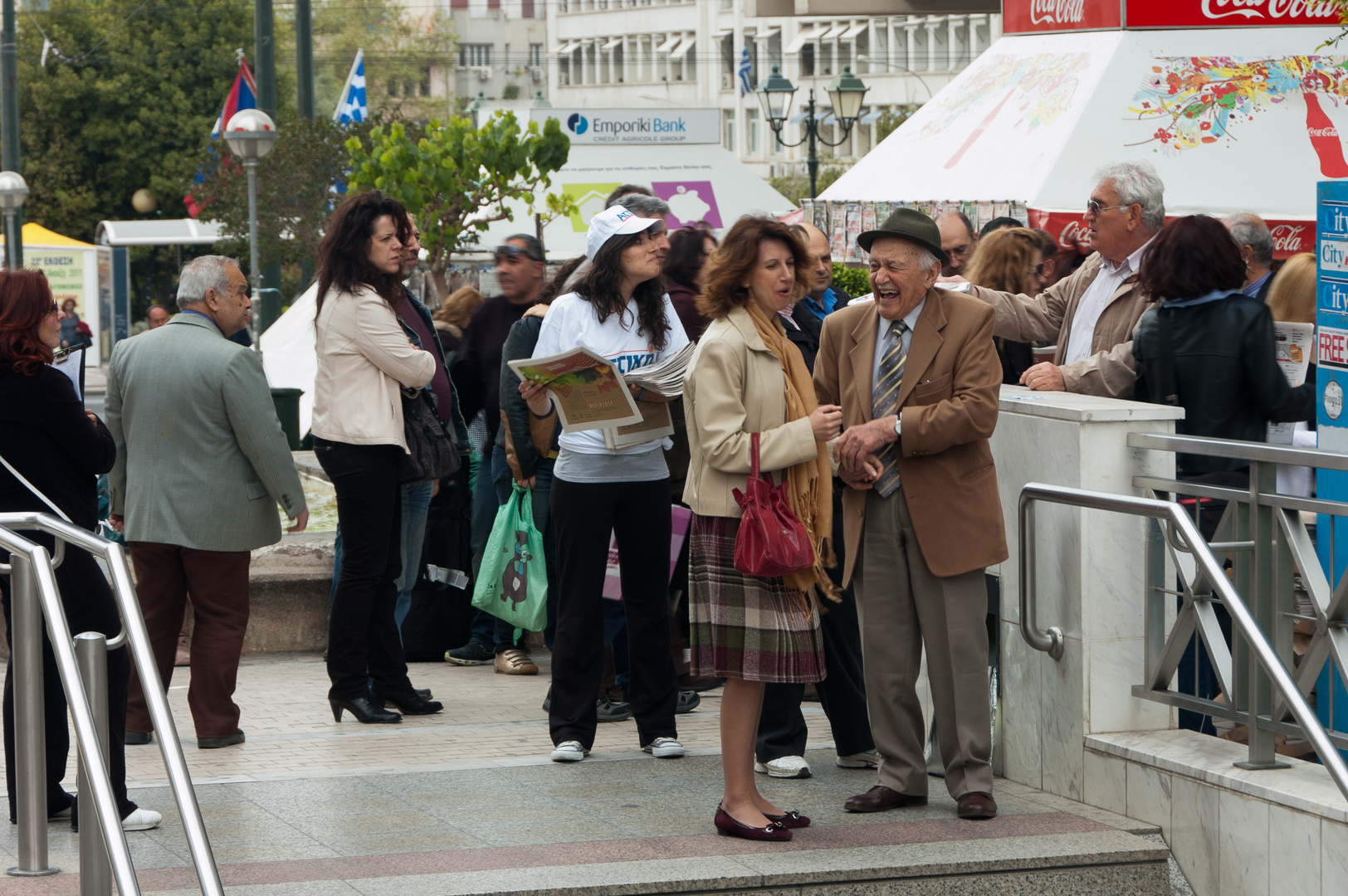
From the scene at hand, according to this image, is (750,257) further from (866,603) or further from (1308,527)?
(1308,527)

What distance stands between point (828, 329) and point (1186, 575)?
137cm

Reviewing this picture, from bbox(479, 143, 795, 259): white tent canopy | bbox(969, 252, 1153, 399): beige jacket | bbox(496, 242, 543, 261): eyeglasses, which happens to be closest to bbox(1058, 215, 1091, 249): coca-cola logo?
bbox(969, 252, 1153, 399): beige jacket

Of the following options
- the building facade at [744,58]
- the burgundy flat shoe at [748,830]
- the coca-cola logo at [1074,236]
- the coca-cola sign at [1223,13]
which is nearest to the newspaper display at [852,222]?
the coca-cola sign at [1223,13]

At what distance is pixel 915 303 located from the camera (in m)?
5.36

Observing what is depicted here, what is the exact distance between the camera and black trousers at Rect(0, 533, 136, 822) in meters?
5.30

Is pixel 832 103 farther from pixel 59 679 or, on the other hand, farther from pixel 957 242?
pixel 59 679

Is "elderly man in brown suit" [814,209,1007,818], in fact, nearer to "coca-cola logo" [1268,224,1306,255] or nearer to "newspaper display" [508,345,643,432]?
"newspaper display" [508,345,643,432]

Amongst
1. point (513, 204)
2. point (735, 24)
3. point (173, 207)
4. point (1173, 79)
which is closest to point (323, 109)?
point (735, 24)

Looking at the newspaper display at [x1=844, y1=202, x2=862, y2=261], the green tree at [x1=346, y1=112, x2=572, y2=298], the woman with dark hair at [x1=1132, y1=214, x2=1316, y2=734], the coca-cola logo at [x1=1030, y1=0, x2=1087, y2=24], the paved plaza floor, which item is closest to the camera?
the paved plaza floor

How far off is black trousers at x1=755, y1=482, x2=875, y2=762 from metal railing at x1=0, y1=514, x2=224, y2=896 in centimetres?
243

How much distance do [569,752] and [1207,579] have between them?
244 centimetres

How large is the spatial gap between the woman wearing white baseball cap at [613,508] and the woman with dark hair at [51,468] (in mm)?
1572

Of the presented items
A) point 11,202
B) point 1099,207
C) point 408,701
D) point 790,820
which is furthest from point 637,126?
point 790,820

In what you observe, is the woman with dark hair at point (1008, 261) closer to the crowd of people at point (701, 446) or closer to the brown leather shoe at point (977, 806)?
the crowd of people at point (701, 446)
